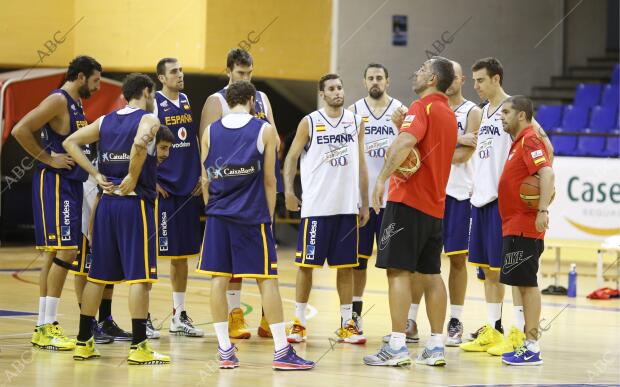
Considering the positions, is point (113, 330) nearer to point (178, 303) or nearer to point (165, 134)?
point (178, 303)

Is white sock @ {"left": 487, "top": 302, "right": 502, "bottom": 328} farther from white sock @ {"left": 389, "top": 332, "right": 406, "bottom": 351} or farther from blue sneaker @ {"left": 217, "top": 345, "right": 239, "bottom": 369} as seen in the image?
blue sneaker @ {"left": 217, "top": 345, "right": 239, "bottom": 369}

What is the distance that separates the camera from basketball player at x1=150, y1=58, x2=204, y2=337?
9.18 m

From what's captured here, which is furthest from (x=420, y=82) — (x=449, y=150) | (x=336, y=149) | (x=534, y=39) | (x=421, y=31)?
(x=534, y=39)

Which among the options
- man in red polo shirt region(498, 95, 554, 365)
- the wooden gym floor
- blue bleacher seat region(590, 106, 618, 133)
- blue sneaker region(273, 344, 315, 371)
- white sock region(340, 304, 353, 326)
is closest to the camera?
the wooden gym floor

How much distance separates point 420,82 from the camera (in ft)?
26.0

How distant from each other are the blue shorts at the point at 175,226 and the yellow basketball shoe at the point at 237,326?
65 centimetres

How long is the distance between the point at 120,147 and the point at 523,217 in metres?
3.12

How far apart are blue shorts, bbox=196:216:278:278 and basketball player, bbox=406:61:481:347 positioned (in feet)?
6.45

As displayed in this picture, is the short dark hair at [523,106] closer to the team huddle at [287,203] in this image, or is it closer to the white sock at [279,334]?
the team huddle at [287,203]

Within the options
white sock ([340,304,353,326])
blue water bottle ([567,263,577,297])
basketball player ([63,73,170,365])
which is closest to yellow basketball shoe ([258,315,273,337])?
white sock ([340,304,353,326])

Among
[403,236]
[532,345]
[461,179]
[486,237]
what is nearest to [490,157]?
[461,179]

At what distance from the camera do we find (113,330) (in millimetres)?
8859

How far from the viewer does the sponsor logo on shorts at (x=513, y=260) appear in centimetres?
797

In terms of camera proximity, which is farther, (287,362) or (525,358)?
(525,358)
